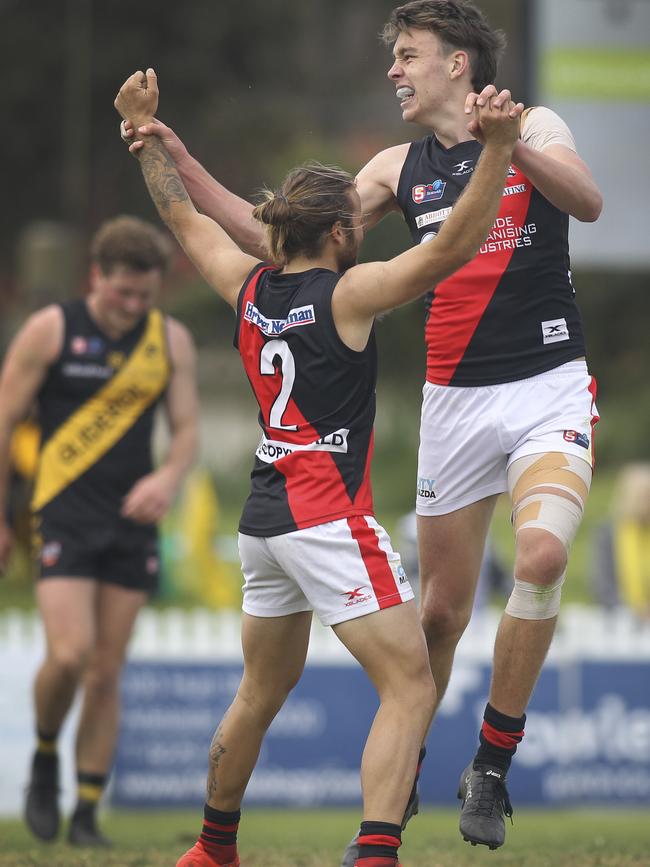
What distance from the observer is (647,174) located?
10.2 metres

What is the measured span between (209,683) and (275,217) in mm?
6061

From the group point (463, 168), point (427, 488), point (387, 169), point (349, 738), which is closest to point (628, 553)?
point (349, 738)

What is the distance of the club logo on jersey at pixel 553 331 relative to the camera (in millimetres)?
4973

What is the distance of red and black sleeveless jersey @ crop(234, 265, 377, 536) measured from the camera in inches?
178

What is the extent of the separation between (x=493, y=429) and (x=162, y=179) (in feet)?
4.72

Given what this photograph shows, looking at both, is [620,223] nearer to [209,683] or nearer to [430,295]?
[209,683]

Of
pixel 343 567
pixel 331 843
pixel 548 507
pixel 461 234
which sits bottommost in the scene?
pixel 331 843

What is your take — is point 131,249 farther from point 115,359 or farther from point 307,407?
point 307,407

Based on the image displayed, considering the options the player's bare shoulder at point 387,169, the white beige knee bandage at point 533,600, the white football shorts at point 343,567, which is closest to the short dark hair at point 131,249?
the player's bare shoulder at point 387,169

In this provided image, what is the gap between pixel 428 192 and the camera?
502 centimetres

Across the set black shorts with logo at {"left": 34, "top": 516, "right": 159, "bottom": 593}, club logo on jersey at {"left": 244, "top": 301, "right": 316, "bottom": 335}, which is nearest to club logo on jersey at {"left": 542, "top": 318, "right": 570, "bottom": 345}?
club logo on jersey at {"left": 244, "top": 301, "right": 316, "bottom": 335}

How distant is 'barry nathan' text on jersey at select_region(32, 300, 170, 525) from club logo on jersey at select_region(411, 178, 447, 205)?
2.56m

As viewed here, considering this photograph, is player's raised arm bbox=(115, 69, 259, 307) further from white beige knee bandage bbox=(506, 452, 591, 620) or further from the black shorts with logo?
the black shorts with logo

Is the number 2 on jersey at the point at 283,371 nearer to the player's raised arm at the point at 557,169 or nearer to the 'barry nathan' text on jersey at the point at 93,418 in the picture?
the player's raised arm at the point at 557,169
